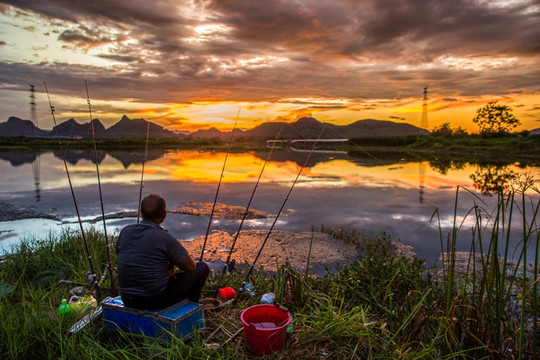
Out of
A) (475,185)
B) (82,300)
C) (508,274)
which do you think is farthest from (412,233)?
(475,185)

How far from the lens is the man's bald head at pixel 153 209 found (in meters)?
3.61

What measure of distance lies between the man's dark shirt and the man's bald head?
6 cm

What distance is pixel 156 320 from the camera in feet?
11.5

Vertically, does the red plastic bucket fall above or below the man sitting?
below

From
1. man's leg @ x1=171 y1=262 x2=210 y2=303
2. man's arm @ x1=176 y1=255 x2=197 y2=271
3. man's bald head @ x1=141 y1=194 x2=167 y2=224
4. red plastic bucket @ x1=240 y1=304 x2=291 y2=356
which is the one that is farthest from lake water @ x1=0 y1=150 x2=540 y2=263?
man's bald head @ x1=141 y1=194 x2=167 y2=224

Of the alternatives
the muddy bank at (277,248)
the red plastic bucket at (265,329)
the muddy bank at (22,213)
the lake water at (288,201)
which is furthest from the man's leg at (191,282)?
the muddy bank at (22,213)

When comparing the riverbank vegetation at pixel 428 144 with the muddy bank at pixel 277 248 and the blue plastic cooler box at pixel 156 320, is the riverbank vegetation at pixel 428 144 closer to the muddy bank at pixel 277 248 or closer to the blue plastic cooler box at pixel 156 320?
the muddy bank at pixel 277 248

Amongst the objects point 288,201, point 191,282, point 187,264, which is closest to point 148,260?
point 187,264

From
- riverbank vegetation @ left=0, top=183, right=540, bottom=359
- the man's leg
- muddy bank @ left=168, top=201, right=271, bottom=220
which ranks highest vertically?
the man's leg

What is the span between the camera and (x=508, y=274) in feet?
22.0

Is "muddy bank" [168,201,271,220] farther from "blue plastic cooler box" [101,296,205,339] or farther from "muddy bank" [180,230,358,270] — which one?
"blue plastic cooler box" [101,296,205,339]

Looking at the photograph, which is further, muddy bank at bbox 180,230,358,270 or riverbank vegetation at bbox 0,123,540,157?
riverbank vegetation at bbox 0,123,540,157

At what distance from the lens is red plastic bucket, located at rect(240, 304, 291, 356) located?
3.34 metres

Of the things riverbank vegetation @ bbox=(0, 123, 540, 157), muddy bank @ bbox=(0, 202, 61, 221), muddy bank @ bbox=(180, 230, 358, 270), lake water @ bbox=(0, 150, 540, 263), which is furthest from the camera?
riverbank vegetation @ bbox=(0, 123, 540, 157)
